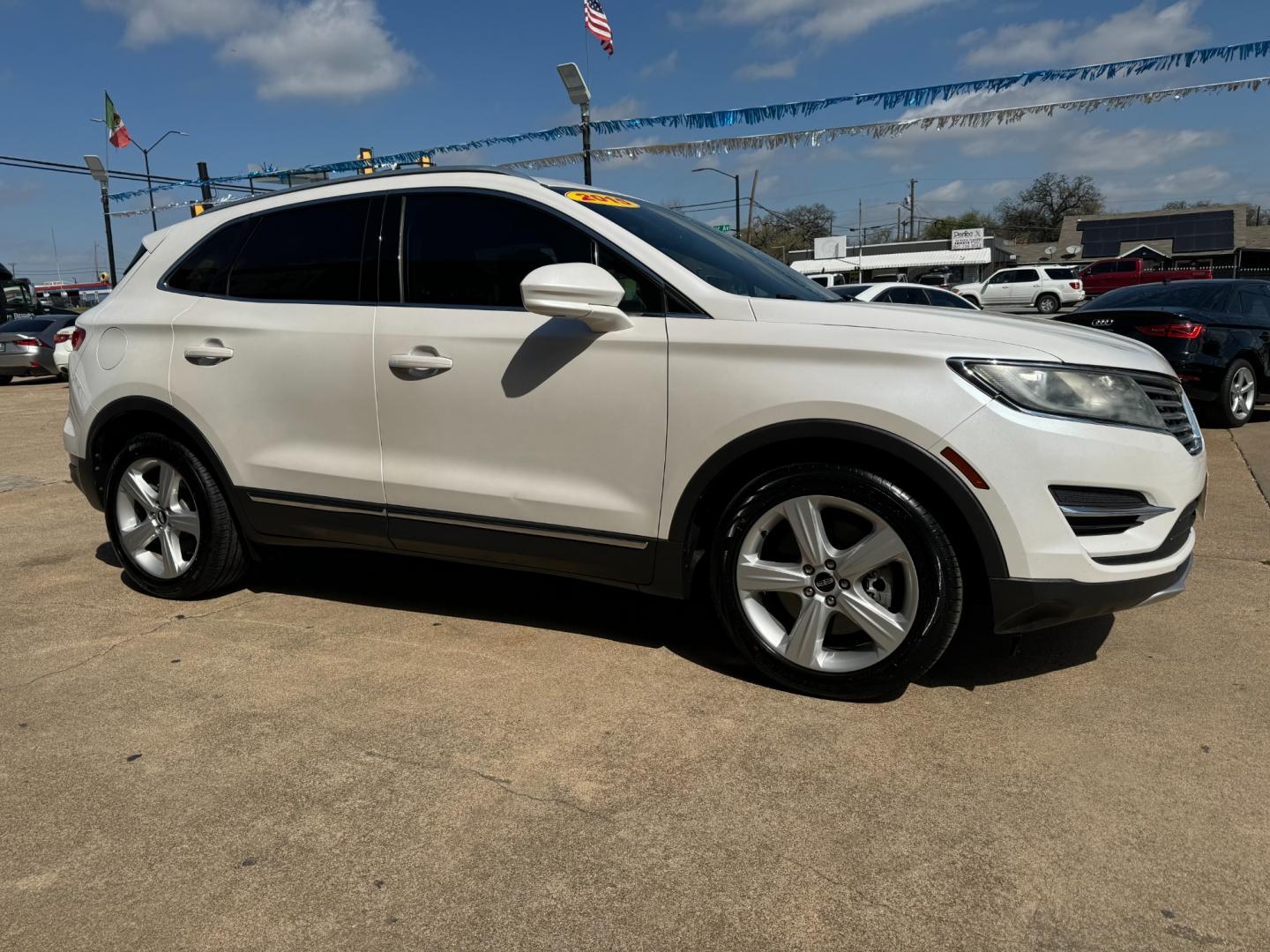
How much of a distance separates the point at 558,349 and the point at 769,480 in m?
0.87

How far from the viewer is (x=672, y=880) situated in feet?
7.47

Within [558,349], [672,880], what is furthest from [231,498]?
[672,880]

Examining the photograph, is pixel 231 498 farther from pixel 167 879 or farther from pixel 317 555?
pixel 167 879

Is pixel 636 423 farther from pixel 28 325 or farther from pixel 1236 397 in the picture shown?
pixel 28 325

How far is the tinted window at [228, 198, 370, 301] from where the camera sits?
12.7 feet

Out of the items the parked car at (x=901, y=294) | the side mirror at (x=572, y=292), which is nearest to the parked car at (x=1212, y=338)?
the parked car at (x=901, y=294)

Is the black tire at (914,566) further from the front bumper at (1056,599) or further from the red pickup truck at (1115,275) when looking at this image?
the red pickup truck at (1115,275)

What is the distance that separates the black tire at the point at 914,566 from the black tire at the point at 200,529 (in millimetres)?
2246

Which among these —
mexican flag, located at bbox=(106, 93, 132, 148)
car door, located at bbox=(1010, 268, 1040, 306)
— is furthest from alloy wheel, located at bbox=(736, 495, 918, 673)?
car door, located at bbox=(1010, 268, 1040, 306)

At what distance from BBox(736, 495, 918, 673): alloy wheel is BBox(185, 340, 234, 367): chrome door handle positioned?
2.34 metres

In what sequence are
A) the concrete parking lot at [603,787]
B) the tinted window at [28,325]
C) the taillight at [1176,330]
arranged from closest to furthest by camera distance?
the concrete parking lot at [603,787], the taillight at [1176,330], the tinted window at [28,325]

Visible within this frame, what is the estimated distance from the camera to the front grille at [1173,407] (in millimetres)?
3088

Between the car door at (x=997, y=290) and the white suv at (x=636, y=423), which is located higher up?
the car door at (x=997, y=290)

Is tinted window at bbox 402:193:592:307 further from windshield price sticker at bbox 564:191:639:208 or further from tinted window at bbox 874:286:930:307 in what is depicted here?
tinted window at bbox 874:286:930:307
